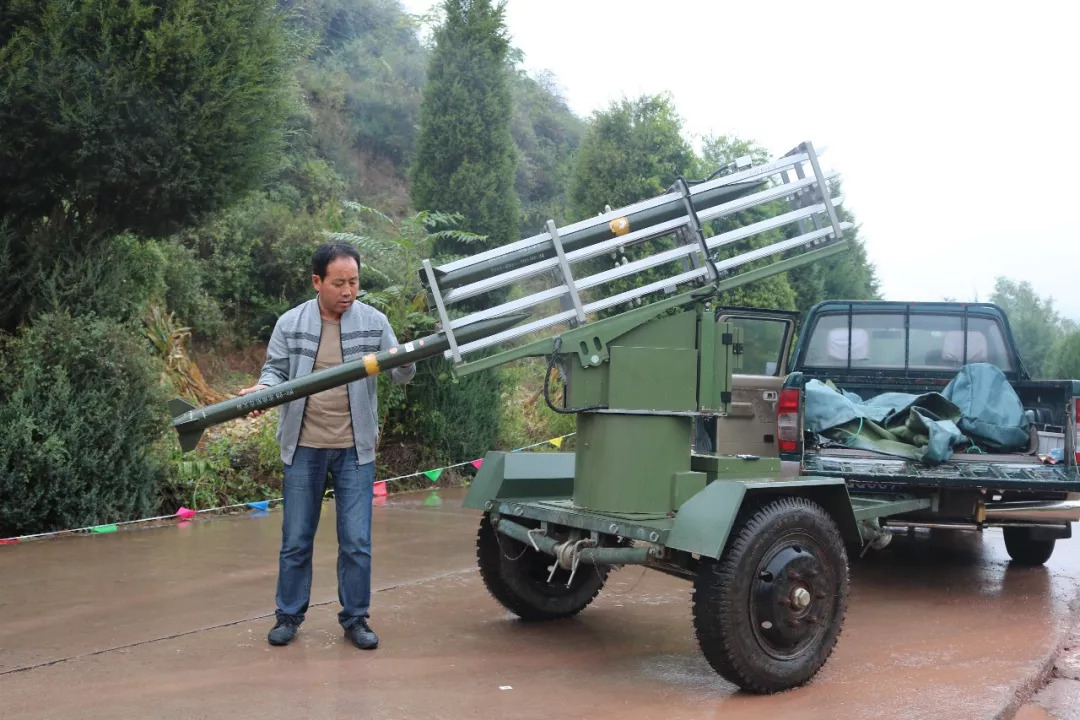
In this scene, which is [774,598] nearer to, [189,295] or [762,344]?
[762,344]

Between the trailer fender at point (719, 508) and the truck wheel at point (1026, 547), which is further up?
the trailer fender at point (719, 508)

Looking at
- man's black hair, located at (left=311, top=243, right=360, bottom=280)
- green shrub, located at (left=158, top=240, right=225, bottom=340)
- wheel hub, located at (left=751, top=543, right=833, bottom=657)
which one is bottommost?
wheel hub, located at (left=751, top=543, right=833, bottom=657)

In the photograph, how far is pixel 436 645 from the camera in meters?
4.67

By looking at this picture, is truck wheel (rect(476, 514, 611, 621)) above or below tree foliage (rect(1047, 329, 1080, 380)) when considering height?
below

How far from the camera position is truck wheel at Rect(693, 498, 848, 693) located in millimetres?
3932

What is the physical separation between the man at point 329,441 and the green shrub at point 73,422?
299cm

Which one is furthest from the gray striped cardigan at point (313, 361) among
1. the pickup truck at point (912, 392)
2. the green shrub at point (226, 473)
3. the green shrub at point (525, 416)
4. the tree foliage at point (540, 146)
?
the tree foliage at point (540, 146)

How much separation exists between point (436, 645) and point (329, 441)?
3.54ft

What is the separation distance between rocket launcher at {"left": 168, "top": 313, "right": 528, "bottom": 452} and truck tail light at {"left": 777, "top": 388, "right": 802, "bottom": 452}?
8.13 ft

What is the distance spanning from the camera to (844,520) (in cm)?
451

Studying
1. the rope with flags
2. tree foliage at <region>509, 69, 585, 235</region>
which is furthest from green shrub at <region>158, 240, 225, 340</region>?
tree foliage at <region>509, 69, 585, 235</region>

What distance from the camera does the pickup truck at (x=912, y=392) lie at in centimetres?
593

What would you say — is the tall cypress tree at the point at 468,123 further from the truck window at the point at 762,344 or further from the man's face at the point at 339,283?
the man's face at the point at 339,283

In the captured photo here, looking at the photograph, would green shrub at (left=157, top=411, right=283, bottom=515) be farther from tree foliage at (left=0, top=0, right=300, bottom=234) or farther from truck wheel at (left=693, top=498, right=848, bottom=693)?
truck wheel at (left=693, top=498, right=848, bottom=693)
